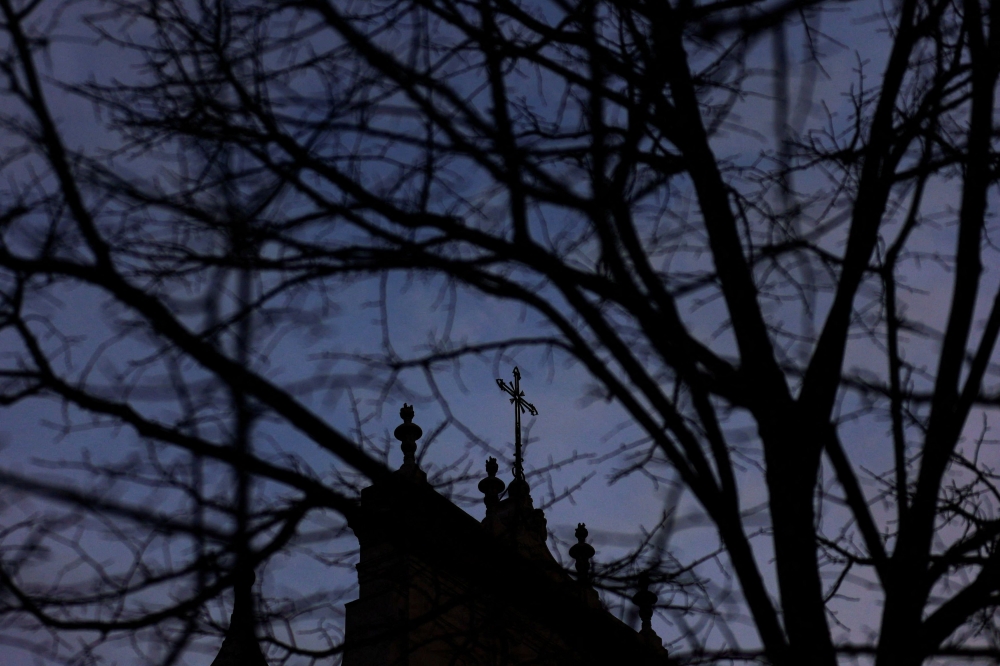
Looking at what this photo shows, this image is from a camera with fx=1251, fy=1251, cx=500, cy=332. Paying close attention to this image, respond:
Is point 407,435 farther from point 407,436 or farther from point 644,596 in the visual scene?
point 644,596

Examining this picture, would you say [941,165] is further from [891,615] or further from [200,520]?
[200,520]

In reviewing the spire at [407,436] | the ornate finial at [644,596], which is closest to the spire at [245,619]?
the ornate finial at [644,596]

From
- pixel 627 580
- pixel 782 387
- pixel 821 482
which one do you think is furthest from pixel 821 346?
pixel 627 580

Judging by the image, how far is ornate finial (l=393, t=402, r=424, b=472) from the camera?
14383mm

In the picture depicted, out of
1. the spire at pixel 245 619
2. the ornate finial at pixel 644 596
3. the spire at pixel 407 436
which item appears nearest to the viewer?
the spire at pixel 245 619

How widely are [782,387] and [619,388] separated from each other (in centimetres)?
71

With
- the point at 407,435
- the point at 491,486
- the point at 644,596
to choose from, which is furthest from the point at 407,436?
the point at 644,596

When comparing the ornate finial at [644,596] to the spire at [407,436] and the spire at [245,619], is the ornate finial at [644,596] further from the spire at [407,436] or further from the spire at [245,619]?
the spire at [407,436]

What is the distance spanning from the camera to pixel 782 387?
5430 millimetres

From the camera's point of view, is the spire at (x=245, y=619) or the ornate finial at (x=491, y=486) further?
the ornate finial at (x=491, y=486)

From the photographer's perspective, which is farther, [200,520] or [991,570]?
[200,520]

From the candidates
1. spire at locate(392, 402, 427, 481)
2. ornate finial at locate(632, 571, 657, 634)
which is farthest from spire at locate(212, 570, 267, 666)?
spire at locate(392, 402, 427, 481)

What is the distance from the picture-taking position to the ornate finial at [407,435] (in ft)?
47.2

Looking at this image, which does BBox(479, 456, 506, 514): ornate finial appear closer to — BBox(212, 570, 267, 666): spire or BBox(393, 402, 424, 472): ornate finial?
BBox(393, 402, 424, 472): ornate finial
